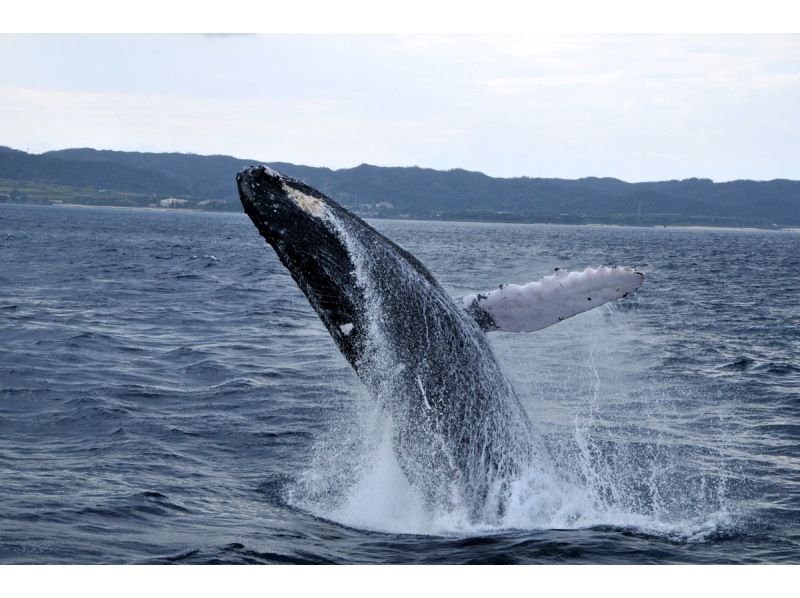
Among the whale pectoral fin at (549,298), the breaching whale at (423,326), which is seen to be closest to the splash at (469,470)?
the breaching whale at (423,326)

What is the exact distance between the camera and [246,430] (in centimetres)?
1089

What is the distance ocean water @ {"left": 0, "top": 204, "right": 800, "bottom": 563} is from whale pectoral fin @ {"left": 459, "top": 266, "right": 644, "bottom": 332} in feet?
2.60

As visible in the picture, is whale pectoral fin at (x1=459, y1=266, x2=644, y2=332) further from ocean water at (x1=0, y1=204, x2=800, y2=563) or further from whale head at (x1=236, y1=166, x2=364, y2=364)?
whale head at (x1=236, y1=166, x2=364, y2=364)

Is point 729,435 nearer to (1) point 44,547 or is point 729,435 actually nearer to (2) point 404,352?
(2) point 404,352

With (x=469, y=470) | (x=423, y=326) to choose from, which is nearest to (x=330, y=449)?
(x=469, y=470)

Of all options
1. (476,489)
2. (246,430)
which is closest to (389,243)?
(476,489)

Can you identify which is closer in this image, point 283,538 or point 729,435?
point 283,538

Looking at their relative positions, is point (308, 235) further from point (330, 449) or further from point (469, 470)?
point (330, 449)

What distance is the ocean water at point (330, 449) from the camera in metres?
7.31

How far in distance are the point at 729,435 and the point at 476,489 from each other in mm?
5078

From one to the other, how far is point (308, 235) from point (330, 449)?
3.77m

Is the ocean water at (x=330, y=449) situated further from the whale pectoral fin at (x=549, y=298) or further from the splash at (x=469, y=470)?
the whale pectoral fin at (x=549, y=298)

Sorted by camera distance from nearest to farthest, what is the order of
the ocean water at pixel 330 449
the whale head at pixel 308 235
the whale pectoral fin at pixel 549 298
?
the whale head at pixel 308 235, the ocean water at pixel 330 449, the whale pectoral fin at pixel 549 298

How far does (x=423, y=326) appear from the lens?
289 inches
